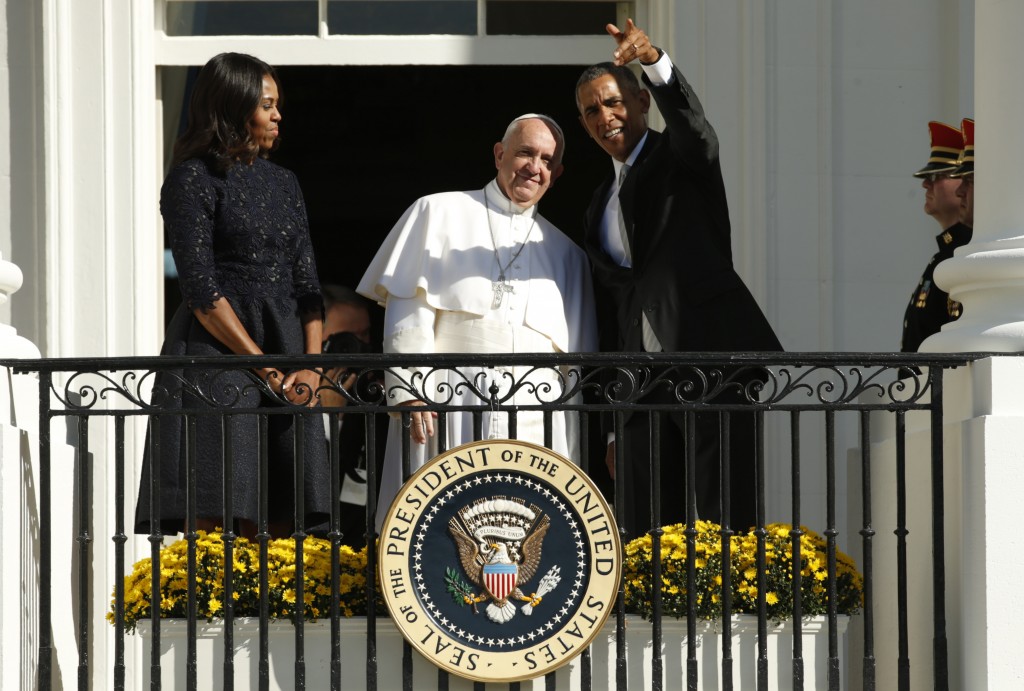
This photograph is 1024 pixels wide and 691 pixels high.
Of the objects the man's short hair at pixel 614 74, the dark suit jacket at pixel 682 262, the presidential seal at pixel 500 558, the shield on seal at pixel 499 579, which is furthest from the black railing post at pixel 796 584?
the man's short hair at pixel 614 74

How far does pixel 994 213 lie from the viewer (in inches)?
241

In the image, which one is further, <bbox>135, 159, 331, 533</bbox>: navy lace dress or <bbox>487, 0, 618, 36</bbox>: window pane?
<bbox>487, 0, 618, 36</bbox>: window pane

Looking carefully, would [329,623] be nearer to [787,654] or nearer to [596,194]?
[787,654]

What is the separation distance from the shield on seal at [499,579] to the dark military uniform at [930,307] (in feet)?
6.15

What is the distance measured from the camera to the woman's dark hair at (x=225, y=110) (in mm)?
6598

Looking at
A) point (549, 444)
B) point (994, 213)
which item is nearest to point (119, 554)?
point (549, 444)

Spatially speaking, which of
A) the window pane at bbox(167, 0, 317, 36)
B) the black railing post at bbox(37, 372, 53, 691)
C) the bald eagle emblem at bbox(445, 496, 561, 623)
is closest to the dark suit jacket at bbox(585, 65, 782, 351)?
the bald eagle emblem at bbox(445, 496, 561, 623)

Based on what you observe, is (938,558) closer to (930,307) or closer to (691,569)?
(691,569)

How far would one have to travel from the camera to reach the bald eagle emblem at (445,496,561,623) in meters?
5.86

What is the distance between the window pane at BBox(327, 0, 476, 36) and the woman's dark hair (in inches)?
66.0

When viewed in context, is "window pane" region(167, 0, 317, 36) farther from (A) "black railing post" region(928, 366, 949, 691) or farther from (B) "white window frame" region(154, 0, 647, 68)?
(A) "black railing post" region(928, 366, 949, 691)

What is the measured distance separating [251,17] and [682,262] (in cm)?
262

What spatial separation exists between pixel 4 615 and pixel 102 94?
110 inches

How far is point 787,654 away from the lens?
237 inches
